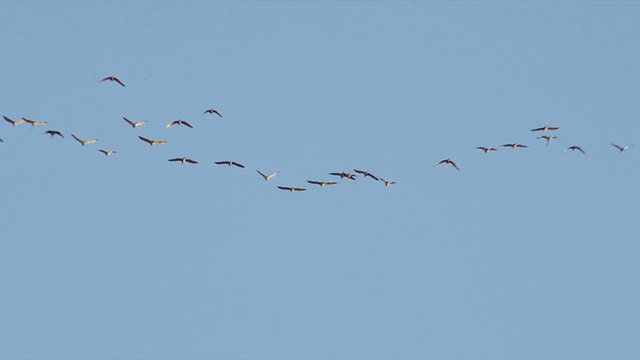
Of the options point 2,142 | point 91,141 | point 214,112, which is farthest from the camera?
point 214,112

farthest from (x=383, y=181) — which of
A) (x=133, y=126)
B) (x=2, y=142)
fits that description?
(x=2, y=142)

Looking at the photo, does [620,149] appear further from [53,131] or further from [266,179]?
[53,131]

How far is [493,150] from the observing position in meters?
120

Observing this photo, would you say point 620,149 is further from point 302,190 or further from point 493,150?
point 302,190

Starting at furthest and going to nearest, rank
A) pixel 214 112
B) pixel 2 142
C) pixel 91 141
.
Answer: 1. pixel 214 112
2. pixel 91 141
3. pixel 2 142

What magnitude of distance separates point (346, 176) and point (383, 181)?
3.00 m

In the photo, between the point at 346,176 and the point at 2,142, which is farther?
the point at 346,176

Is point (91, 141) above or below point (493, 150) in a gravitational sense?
below

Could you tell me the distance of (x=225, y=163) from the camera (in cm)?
11481

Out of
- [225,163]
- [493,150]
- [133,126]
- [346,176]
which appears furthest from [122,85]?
[493,150]

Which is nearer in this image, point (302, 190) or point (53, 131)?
point (53, 131)

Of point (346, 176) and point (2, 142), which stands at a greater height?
point (346, 176)

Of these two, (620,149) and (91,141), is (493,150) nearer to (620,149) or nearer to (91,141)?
(620,149)

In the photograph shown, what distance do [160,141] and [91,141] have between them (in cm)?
651
